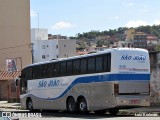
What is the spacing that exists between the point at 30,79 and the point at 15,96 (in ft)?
63.3

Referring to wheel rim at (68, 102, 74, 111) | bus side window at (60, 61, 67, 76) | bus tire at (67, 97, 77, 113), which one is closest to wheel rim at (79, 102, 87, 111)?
bus tire at (67, 97, 77, 113)

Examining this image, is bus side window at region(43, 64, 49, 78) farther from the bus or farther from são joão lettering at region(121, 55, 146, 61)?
são joão lettering at region(121, 55, 146, 61)

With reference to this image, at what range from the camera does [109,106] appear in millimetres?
22594

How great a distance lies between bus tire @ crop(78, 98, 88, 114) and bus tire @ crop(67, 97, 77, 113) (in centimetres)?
33

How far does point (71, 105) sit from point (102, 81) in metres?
3.90

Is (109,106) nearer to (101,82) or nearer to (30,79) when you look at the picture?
(101,82)

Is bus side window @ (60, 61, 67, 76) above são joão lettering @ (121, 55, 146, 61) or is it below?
below

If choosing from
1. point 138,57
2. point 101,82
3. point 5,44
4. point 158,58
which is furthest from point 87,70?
point 5,44

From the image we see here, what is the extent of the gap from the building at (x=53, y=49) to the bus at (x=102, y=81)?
293 feet

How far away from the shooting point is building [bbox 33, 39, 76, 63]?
118688 mm

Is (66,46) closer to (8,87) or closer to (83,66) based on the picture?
(8,87)

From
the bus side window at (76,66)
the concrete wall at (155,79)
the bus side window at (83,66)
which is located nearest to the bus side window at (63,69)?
the bus side window at (76,66)

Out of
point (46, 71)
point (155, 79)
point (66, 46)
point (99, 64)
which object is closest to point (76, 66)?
point (99, 64)

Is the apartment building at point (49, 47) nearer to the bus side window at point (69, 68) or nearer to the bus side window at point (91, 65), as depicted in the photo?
the bus side window at point (69, 68)
